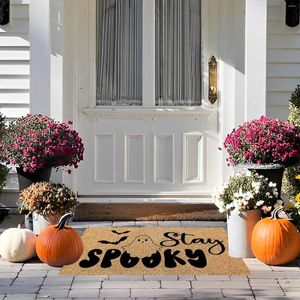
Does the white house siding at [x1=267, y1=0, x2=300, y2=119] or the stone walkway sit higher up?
the white house siding at [x1=267, y1=0, x2=300, y2=119]

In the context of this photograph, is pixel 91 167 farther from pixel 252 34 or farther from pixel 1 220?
pixel 252 34

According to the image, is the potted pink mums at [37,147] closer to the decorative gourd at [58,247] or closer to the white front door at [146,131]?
the decorative gourd at [58,247]

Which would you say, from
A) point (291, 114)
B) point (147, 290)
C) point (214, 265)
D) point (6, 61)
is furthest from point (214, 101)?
point (147, 290)

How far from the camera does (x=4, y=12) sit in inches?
302

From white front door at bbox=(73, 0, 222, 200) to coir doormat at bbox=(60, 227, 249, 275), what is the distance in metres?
1.33

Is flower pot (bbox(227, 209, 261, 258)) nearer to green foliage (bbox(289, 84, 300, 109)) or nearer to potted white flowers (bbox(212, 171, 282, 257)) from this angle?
potted white flowers (bbox(212, 171, 282, 257))

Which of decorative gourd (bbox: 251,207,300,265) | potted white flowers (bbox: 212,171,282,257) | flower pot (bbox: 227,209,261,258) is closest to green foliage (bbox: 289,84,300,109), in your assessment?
potted white flowers (bbox: 212,171,282,257)

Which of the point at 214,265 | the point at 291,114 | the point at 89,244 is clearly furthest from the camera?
the point at 291,114

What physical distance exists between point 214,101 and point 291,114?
97 cm

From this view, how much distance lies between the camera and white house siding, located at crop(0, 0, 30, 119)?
775cm

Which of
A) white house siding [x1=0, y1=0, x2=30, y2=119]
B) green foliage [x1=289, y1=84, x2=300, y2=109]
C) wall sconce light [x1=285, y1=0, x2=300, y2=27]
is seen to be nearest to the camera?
green foliage [x1=289, y1=84, x2=300, y2=109]

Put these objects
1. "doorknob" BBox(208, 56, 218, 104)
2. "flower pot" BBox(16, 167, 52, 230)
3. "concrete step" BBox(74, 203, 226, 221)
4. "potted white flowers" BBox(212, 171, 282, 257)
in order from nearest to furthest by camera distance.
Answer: "potted white flowers" BBox(212, 171, 282, 257) → "flower pot" BBox(16, 167, 52, 230) → "concrete step" BBox(74, 203, 226, 221) → "doorknob" BBox(208, 56, 218, 104)

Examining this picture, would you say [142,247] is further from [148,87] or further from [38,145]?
[148,87]

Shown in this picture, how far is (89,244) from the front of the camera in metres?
6.20
